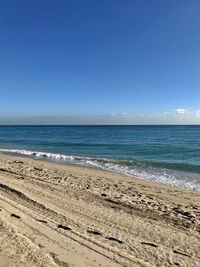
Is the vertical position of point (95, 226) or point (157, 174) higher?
point (95, 226)

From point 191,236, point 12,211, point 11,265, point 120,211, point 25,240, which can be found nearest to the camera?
point 11,265

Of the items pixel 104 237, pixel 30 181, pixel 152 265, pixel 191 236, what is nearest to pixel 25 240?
pixel 104 237

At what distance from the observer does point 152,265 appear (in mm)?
5371

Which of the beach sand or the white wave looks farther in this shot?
the white wave

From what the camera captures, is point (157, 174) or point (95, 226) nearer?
point (95, 226)

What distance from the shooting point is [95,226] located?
7.18 meters

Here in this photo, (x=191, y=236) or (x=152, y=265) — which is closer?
(x=152, y=265)

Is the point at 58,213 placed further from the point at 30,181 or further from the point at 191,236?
the point at 30,181

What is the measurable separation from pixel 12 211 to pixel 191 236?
436cm

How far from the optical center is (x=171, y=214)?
872cm

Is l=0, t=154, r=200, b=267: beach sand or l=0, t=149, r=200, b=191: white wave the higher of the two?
l=0, t=154, r=200, b=267: beach sand

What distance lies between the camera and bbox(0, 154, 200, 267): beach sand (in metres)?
5.56

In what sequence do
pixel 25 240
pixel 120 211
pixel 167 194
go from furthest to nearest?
1. pixel 167 194
2. pixel 120 211
3. pixel 25 240

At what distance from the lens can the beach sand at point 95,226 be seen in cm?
556
